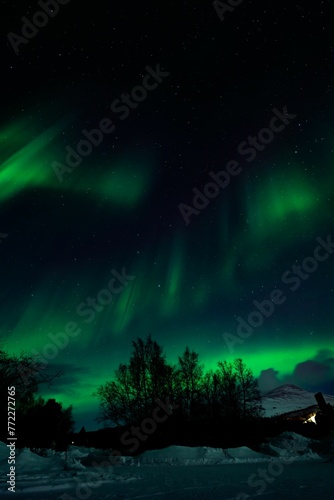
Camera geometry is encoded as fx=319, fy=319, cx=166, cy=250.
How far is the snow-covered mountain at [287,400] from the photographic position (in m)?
88.9

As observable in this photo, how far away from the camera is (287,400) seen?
4085 inches

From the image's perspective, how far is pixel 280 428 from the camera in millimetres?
29156

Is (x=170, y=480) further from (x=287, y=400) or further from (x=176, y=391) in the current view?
(x=287, y=400)

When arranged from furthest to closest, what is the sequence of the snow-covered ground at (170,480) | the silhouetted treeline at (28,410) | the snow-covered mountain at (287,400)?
the snow-covered mountain at (287,400) → the silhouetted treeline at (28,410) → the snow-covered ground at (170,480)

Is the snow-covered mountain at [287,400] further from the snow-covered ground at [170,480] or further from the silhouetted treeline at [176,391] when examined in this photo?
the snow-covered ground at [170,480]

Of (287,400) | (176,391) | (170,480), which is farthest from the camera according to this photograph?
(287,400)

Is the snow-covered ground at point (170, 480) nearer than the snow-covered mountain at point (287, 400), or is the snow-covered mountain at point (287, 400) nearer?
the snow-covered ground at point (170, 480)

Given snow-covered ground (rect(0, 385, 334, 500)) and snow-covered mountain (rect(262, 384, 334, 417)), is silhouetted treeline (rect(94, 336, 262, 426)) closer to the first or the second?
snow-covered ground (rect(0, 385, 334, 500))

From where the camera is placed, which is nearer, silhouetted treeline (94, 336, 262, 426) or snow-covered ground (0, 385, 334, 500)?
snow-covered ground (0, 385, 334, 500)

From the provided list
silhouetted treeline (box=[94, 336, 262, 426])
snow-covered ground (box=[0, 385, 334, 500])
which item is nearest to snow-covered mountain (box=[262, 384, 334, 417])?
silhouetted treeline (box=[94, 336, 262, 426])

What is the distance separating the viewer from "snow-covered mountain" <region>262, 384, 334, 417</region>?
88.9 m

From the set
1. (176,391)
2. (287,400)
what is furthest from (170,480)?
(287,400)

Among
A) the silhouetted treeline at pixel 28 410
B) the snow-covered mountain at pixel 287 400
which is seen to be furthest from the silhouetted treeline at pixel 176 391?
the snow-covered mountain at pixel 287 400

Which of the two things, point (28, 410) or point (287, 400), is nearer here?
point (28, 410)
